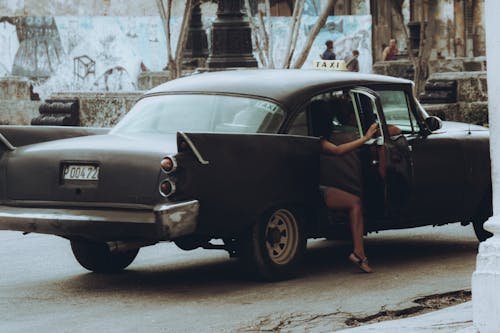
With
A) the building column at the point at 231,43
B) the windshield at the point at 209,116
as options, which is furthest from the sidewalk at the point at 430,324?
the building column at the point at 231,43

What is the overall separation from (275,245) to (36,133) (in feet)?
7.03

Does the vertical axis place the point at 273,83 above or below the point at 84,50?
above

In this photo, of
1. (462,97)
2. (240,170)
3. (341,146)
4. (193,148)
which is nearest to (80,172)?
(193,148)

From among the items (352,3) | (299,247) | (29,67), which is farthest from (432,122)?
(352,3)

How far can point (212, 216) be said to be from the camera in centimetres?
873

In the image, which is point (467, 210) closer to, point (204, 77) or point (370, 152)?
point (370, 152)

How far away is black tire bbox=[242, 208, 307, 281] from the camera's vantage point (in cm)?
906

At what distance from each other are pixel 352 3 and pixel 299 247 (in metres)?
42.9

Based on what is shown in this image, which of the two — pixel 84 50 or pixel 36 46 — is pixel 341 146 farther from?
pixel 36 46

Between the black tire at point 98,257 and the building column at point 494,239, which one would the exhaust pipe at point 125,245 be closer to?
the black tire at point 98,257

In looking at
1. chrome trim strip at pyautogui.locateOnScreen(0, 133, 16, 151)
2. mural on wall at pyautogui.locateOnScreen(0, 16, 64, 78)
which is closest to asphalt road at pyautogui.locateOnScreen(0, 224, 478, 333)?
chrome trim strip at pyautogui.locateOnScreen(0, 133, 16, 151)

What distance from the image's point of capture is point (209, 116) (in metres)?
9.56

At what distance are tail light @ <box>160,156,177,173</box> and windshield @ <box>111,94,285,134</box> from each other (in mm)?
981

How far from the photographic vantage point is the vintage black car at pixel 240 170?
8.63 m
